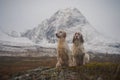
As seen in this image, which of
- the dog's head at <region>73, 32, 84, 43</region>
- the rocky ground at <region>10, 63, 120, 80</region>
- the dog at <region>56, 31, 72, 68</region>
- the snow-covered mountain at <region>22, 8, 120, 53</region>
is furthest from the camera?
the snow-covered mountain at <region>22, 8, 120, 53</region>

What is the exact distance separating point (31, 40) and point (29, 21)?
705 millimetres

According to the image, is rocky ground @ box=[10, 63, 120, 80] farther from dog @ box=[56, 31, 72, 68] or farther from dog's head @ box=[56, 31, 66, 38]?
dog's head @ box=[56, 31, 66, 38]

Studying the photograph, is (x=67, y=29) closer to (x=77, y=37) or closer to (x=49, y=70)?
(x=77, y=37)

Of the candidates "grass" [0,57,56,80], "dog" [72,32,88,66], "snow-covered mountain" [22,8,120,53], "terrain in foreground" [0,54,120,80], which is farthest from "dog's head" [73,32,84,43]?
"grass" [0,57,56,80]

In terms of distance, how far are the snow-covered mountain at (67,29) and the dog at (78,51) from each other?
11.6 inches

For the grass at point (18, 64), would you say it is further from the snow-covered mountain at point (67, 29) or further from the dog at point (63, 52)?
the snow-covered mountain at point (67, 29)

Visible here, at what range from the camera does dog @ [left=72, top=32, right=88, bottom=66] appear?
8.88 metres

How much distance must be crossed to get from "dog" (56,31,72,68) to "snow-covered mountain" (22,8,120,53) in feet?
0.96

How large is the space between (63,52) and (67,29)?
85cm

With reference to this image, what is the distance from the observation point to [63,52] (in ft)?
29.0

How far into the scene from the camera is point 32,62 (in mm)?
9164

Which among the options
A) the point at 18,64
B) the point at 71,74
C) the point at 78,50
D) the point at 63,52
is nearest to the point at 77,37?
the point at 78,50

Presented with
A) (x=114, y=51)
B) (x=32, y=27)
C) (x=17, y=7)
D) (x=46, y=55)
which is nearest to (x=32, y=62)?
(x=46, y=55)

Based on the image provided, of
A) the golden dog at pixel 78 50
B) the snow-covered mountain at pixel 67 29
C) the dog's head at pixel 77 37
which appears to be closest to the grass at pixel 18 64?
the snow-covered mountain at pixel 67 29
